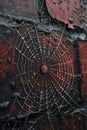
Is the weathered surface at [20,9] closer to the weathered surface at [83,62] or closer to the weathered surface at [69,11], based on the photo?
the weathered surface at [69,11]

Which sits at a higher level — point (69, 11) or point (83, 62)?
point (69, 11)

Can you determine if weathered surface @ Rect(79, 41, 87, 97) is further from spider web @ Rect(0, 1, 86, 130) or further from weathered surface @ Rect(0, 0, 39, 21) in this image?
weathered surface @ Rect(0, 0, 39, 21)

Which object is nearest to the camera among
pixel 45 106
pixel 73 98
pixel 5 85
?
pixel 5 85

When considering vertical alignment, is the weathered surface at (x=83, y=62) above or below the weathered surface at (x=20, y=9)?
below

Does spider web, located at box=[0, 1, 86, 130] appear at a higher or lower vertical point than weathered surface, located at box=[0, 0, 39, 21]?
lower

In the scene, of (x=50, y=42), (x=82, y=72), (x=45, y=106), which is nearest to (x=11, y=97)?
(x=45, y=106)

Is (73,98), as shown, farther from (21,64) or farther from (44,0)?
(44,0)

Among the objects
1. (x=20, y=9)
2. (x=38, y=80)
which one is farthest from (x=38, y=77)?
(x=20, y=9)

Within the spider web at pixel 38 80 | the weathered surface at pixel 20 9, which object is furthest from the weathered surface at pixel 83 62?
the weathered surface at pixel 20 9

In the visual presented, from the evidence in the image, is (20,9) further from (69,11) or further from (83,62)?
(83,62)

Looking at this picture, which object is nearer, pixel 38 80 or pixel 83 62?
pixel 38 80

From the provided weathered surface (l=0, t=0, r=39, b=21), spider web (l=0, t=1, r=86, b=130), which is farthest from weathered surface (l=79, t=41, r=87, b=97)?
weathered surface (l=0, t=0, r=39, b=21)
